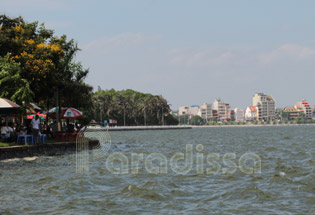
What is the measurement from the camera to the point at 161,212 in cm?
1045

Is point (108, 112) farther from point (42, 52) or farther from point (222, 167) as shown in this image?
point (222, 167)

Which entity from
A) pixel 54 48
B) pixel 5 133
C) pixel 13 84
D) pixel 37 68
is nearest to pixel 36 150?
pixel 5 133

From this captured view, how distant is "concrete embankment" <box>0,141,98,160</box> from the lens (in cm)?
2140

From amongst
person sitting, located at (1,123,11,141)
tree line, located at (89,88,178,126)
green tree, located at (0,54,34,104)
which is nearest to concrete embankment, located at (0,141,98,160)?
person sitting, located at (1,123,11,141)

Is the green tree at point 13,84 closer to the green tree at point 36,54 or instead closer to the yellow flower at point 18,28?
the green tree at point 36,54

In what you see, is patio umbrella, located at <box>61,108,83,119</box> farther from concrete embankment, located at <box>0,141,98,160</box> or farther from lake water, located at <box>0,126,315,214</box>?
lake water, located at <box>0,126,315,214</box>

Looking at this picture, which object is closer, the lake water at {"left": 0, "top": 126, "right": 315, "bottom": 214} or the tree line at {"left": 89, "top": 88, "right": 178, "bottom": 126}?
the lake water at {"left": 0, "top": 126, "right": 315, "bottom": 214}

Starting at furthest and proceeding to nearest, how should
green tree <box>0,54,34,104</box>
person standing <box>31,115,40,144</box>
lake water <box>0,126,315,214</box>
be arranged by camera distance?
green tree <box>0,54,34,104</box> → person standing <box>31,115,40,144</box> → lake water <box>0,126,315,214</box>

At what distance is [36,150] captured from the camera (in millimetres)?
24234

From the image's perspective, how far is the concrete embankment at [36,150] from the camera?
21.4 metres

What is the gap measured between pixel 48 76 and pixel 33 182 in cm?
1593

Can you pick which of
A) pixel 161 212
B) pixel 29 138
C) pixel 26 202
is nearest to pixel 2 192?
pixel 26 202

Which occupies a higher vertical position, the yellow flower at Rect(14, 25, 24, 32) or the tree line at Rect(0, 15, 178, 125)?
the yellow flower at Rect(14, 25, 24, 32)

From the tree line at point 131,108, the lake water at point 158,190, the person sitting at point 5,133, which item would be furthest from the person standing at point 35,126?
the tree line at point 131,108
